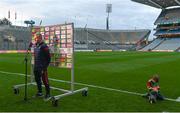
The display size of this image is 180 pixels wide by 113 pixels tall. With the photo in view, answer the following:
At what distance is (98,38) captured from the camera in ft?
376

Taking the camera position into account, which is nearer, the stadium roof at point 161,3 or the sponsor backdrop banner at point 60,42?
the sponsor backdrop banner at point 60,42

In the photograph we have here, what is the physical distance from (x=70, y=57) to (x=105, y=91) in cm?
248

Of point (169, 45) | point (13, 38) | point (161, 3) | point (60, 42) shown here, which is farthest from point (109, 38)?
point (60, 42)

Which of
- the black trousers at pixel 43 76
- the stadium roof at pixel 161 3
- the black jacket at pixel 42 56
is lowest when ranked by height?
the black trousers at pixel 43 76

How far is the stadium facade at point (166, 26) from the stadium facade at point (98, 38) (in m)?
9.35

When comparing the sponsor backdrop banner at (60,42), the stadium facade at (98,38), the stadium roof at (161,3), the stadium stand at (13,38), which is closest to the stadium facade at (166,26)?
the stadium roof at (161,3)

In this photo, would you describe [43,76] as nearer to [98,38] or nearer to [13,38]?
[13,38]

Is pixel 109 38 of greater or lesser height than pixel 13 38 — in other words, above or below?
above

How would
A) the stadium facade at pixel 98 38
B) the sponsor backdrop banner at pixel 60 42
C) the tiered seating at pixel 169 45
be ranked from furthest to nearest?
1. the tiered seating at pixel 169 45
2. the stadium facade at pixel 98 38
3. the sponsor backdrop banner at pixel 60 42

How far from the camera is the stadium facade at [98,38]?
91.9m

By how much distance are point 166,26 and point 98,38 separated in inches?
1009

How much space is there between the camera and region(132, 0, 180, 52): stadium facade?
97438 millimetres

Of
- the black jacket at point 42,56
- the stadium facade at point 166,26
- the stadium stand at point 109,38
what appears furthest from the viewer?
the stadium stand at point 109,38

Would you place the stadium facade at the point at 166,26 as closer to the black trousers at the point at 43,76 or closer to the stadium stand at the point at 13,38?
the stadium stand at the point at 13,38
